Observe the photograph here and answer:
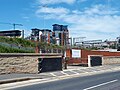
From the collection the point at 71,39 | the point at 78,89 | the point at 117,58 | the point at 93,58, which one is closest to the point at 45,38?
the point at 71,39

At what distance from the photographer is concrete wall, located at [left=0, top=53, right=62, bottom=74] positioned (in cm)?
2594

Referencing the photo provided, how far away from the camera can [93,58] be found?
145ft

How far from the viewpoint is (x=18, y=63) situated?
27.4 m

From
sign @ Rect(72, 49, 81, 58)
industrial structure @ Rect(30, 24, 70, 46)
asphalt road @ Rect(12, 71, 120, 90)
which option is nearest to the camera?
asphalt road @ Rect(12, 71, 120, 90)

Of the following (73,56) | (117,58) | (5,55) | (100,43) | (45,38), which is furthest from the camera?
(100,43)

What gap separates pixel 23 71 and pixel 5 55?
98.8 inches

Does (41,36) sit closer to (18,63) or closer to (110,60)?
(110,60)

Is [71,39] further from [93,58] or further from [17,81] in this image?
[17,81]

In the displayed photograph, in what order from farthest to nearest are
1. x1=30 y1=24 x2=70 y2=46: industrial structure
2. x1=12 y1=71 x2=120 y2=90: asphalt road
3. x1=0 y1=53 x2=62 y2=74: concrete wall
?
x1=30 y1=24 x2=70 y2=46: industrial structure < x1=0 y1=53 x2=62 y2=74: concrete wall < x1=12 y1=71 x2=120 y2=90: asphalt road

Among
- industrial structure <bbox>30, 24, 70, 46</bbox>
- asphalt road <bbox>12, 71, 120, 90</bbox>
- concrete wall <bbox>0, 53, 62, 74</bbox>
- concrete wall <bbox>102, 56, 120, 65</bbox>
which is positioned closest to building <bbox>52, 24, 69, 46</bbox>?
industrial structure <bbox>30, 24, 70, 46</bbox>

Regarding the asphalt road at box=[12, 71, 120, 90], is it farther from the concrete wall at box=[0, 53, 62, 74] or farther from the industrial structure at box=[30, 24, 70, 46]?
the industrial structure at box=[30, 24, 70, 46]

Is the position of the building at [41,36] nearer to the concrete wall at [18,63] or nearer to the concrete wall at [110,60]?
the concrete wall at [110,60]

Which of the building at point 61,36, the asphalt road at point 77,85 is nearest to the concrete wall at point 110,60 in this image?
the building at point 61,36

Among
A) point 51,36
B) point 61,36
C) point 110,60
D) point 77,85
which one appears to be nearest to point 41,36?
point 51,36
